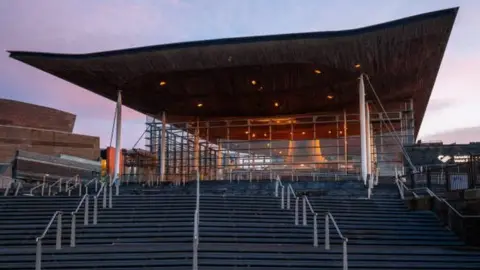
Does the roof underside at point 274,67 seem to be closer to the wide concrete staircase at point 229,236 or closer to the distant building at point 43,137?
the wide concrete staircase at point 229,236

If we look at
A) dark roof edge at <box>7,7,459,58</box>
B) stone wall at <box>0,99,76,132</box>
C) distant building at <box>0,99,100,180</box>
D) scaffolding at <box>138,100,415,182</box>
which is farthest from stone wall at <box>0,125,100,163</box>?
dark roof edge at <box>7,7,459,58</box>

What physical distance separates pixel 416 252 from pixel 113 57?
2042 centimetres

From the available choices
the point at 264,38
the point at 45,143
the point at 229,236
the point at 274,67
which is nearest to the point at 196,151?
the point at 274,67

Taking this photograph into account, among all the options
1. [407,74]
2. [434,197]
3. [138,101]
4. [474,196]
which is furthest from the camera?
[138,101]

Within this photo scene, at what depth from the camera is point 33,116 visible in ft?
220

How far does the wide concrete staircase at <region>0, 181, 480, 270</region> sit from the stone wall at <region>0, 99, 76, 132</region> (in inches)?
1996

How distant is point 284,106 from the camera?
38.0 meters

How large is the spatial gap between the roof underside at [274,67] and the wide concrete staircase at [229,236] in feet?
27.8

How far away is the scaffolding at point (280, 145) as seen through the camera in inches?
1468

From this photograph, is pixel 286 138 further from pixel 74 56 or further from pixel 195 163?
pixel 74 56

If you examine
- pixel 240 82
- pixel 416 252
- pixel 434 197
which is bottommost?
pixel 416 252

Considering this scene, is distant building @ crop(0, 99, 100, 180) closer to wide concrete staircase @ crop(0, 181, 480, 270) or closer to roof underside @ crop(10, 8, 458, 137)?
roof underside @ crop(10, 8, 458, 137)

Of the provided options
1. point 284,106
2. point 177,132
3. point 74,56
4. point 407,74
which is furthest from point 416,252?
point 177,132

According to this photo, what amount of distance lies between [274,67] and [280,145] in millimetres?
11201
